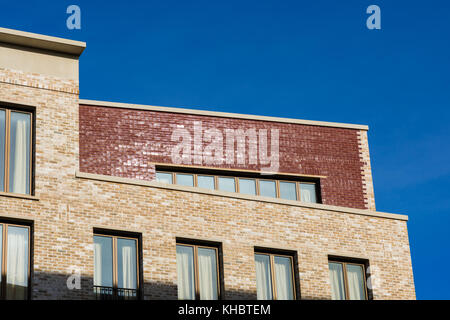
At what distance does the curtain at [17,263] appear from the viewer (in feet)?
79.0

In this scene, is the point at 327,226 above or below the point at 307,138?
below

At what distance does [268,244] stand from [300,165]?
7000 mm

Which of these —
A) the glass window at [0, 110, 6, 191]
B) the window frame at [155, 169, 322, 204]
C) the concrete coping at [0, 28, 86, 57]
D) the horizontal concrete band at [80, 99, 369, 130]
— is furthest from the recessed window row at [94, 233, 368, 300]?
the horizontal concrete band at [80, 99, 369, 130]

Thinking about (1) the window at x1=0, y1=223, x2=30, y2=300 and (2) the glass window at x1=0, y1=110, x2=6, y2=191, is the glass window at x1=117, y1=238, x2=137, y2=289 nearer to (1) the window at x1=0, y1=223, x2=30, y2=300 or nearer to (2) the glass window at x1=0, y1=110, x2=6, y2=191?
(1) the window at x1=0, y1=223, x2=30, y2=300

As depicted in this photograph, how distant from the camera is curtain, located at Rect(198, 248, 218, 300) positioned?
26.3 meters

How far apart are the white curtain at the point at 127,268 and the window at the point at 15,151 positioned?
323 centimetres

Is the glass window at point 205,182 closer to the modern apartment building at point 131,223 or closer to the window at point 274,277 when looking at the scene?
the modern apartment building at point 131,223

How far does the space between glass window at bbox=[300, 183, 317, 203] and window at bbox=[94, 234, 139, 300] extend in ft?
30.4

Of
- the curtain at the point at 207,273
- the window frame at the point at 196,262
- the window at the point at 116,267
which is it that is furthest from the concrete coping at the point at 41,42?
the curtain at the point at 207,273

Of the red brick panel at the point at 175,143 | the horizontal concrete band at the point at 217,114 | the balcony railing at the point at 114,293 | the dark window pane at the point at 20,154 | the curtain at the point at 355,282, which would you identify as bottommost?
the balcony railing at the point at 114,293

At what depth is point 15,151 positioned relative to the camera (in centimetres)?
2612
